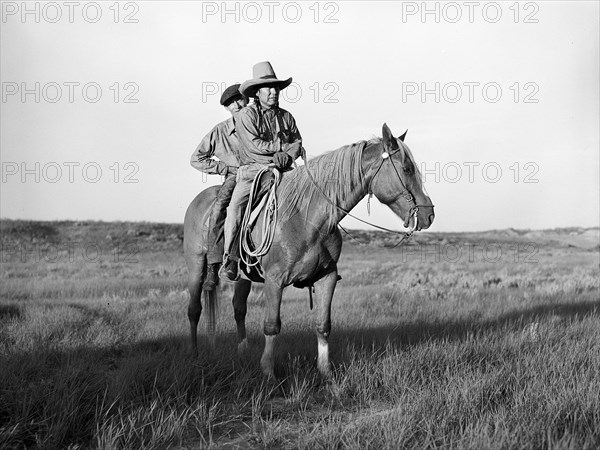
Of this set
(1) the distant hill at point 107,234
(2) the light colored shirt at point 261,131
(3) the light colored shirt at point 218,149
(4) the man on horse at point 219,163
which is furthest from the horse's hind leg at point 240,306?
(1) the distant hill at point 107,234

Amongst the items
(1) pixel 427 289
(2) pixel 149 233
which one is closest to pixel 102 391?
(1) pixel 427 289

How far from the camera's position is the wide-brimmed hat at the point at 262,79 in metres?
6.57

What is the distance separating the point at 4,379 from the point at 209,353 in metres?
2.18

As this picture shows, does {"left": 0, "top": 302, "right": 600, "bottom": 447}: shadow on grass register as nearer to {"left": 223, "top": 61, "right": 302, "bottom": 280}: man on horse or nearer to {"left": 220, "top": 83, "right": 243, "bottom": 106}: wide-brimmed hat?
{"left": 223, "top": 61, "right": 302, "bottom": 280}: man on horse

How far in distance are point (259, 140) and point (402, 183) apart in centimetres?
174

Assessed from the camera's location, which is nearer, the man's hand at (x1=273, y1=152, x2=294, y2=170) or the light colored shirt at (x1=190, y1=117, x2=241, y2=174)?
the man's hand at (x1=273, y1=152, x2=294, y2=170)

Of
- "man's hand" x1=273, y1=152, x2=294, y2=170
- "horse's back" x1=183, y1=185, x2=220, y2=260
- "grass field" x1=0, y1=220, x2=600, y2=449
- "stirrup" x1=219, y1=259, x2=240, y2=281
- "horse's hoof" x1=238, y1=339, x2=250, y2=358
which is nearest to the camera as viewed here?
"grass field" x1=0, y1=220, x2=600, y2=449

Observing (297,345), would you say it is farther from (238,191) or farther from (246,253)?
(238,191)

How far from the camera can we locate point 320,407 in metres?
5.33

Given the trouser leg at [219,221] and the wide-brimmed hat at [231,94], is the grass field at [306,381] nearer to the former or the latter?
the trouser leg at [219,221]

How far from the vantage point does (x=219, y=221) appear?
7129 mm

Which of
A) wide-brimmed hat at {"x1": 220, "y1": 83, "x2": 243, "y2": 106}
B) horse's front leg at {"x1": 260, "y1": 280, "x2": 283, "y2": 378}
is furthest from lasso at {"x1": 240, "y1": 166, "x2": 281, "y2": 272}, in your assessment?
wide-brimmed hat at {"x1": 220, "y1": 83, "x2": 243, "y2": 106}

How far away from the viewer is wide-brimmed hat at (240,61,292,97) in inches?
259

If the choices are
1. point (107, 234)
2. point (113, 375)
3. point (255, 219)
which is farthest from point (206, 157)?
point (107, 234)
